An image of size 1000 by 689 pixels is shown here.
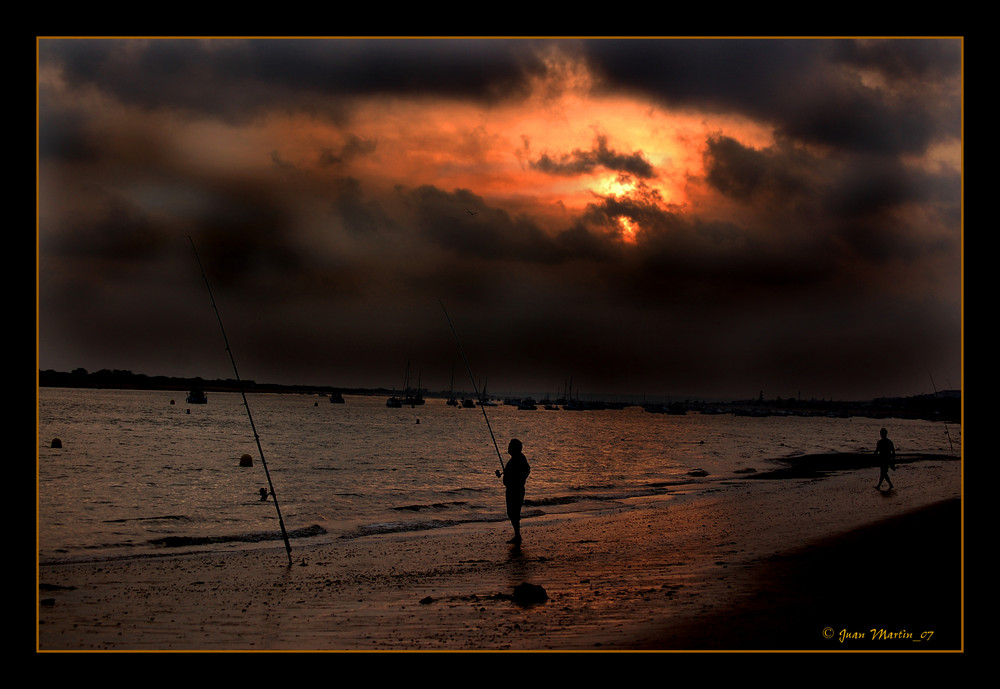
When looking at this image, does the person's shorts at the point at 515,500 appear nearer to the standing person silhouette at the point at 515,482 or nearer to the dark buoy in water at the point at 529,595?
the standing person silhouette at the point at 515,482

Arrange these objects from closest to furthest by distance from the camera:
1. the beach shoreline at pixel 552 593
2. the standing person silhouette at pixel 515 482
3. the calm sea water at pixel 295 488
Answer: the beach shoreline at pixel 552 593
the standing person silhouette at pixel 515 482
the calm sea water at pixel 295 488

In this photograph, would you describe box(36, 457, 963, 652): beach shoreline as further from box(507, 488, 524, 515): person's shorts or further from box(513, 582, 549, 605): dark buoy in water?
box(507, 488, 524, 515): person's shorts

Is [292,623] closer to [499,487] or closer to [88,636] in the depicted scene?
[88,636]

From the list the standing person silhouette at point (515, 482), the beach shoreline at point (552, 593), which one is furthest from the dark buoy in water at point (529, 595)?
the standing person silhouette at point (515, 482)

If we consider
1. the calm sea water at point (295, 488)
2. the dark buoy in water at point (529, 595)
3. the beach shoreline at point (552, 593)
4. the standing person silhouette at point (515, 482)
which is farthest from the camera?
the calm sea water at point (295, 488)

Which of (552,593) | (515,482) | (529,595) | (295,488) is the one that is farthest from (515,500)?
(295,488)

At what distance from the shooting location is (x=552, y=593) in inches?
327

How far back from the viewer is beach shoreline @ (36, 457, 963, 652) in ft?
21.1

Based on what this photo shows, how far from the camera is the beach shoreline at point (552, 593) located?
6.43 meters

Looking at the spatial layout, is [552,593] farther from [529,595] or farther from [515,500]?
[515,500]

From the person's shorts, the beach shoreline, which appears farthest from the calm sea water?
the person's shorts

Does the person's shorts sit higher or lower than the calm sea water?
higher
